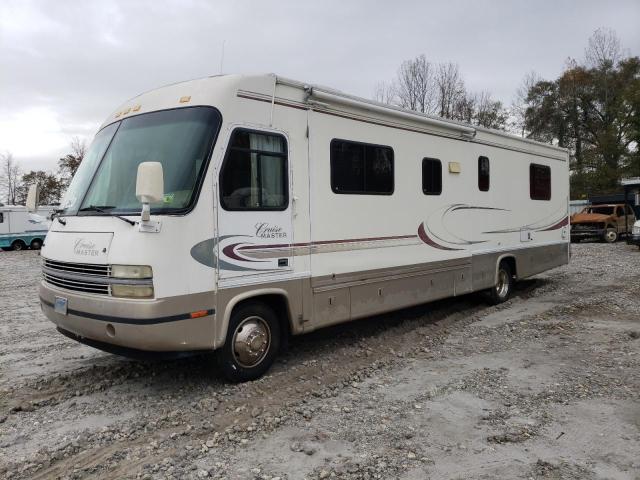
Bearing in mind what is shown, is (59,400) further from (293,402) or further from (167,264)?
(293,402)

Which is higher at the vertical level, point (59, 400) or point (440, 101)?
point (440, 101)

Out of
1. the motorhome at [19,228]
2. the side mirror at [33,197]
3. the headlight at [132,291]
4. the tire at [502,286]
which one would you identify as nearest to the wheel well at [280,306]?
the headlight at [132,291]

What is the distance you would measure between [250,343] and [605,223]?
21.3 meters

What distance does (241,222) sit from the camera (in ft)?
16.2

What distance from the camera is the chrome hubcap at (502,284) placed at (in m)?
9.28

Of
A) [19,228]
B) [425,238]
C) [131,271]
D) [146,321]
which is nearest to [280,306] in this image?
[146,321]

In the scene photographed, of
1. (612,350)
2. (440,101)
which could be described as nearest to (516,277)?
(612,350)

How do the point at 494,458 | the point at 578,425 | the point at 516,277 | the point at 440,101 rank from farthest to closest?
the point at 440,101, the point at 516,277, the point at 578,425, the point at 494,458

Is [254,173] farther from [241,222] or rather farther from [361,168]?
[361,168]

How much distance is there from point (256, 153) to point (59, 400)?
2895 millimetres

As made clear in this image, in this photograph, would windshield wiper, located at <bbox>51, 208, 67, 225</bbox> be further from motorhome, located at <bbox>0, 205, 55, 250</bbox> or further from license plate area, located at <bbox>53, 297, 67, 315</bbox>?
motorhome, located at <bbox>0, 205, 55, 250</bbox>

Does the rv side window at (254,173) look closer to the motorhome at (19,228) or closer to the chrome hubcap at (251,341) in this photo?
Result: the chrome hubcap at (251,341)

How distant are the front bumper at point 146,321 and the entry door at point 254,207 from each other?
1.55 ft

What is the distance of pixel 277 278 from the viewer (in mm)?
5273
